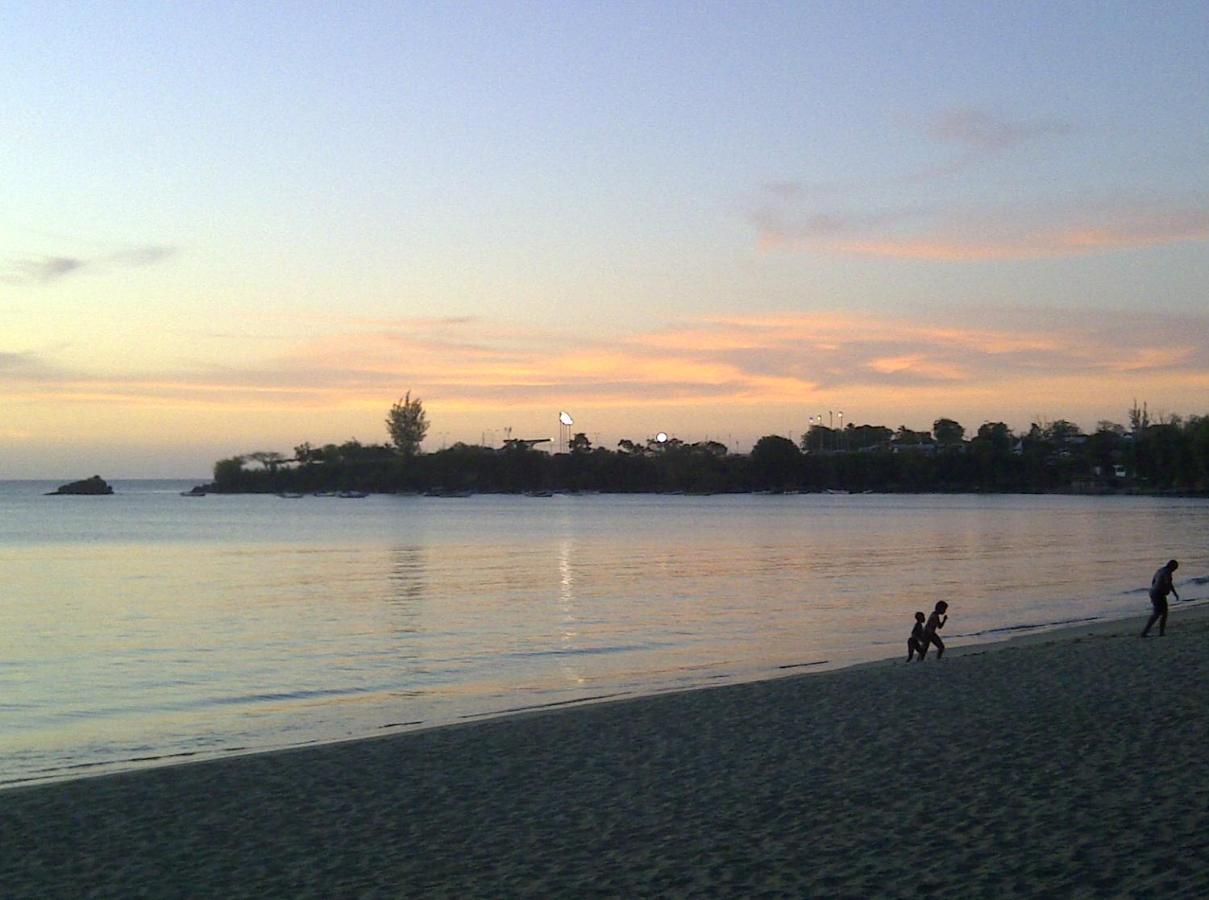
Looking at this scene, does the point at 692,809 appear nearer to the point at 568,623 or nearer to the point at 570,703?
the point at 570,703

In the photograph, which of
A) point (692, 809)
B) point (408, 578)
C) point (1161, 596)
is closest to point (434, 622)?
point (408, 578)

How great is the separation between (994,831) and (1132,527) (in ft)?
302

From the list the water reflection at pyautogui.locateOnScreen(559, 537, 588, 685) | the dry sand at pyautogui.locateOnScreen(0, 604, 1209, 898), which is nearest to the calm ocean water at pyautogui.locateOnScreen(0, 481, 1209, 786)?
the water reflection at pyautogui.locateOnScreen(559, 537, 588, 685)

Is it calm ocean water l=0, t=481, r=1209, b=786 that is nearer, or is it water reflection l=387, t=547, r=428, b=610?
calm ocean water l=0, t=481, r=1209, b=786

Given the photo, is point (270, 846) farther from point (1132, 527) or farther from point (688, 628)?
point (1132, 527)

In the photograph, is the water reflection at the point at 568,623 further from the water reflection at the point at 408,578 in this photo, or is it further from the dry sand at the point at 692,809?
the dry sand at the point at 692,809

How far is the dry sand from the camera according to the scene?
325 inches

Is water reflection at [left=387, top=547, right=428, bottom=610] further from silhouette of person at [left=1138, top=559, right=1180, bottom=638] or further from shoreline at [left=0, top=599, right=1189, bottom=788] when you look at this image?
silhouette of person at [left=1138, top=559, right=1180, bottom=638]

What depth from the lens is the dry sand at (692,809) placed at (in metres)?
8.26

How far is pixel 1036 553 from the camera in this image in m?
62.4

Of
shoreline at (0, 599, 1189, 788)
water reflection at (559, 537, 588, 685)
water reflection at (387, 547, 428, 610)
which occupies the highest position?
shoreline at (0, 599, 1189, 788)

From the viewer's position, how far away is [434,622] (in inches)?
1303

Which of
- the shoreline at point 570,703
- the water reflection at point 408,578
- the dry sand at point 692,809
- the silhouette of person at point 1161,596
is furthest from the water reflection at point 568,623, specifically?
the silhouette of person at point 1161,596

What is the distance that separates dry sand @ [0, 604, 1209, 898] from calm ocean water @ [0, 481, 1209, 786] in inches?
157
